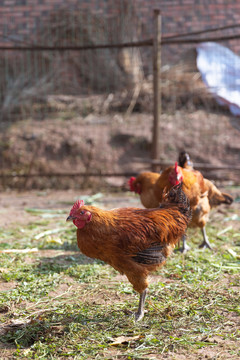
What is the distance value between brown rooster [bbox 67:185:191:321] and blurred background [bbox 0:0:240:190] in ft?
18.5

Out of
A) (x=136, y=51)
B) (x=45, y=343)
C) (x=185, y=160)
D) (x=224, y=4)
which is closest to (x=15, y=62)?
(x=136, y=51)

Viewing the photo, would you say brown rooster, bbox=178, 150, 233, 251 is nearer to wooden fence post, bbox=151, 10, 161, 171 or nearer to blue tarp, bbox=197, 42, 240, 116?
wooden fence post, bbox=151, 10, 161, 171

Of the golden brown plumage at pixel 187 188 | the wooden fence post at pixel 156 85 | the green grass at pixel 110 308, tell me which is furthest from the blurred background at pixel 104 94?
the green grass at pixel 110 308

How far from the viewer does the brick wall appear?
1114cm

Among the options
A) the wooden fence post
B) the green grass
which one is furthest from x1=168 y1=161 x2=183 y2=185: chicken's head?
the wooden fence post

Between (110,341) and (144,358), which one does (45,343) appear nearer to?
(110,341)

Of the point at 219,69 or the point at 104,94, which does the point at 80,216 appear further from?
the point at 104,94

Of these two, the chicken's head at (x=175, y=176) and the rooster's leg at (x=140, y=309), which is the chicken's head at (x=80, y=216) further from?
the chicken's head at (x=175, y=176)

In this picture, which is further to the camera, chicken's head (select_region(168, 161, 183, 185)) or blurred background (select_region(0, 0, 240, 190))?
blurred background (select_region(0, 0, 240, 190))

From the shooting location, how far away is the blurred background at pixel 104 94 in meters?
9.77

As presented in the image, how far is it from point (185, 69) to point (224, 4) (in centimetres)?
216

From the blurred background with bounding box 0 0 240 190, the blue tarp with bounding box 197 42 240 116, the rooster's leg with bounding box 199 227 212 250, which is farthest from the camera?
the blurred background with bounding box 0 0 240 190

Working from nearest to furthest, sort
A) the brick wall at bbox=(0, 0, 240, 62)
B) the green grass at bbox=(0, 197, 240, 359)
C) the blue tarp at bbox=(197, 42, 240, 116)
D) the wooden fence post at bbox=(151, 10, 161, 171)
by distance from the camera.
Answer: the green grass at bbox=(0, 197, 240, 359)
the wooden fence post at bbox=(151, 10, 161, 171)
the blue tarp at bbox=(197, 42, 240, 116)
the brick wall at bbox=(0, 0, 240, 62)

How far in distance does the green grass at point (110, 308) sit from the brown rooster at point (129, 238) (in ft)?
1.04
